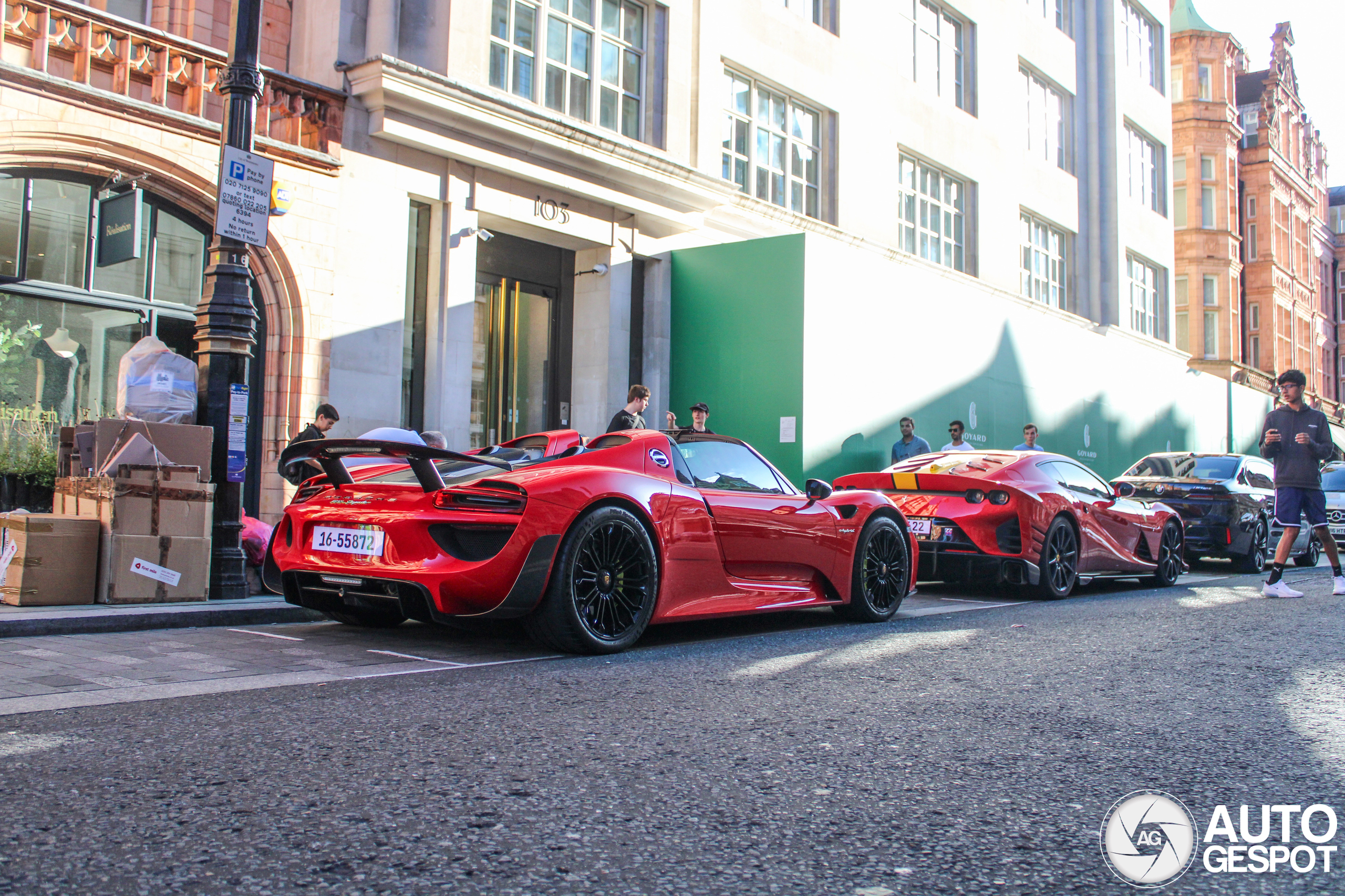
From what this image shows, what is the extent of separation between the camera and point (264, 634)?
621 cm

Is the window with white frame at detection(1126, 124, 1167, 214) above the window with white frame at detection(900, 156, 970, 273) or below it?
above

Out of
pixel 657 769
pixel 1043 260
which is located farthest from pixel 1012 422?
pixel 657 769

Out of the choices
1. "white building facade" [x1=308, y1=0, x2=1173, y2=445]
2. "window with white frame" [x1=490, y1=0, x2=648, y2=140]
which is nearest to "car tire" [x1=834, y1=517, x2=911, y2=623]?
"white building facade" [x1=308, y1=0, x2=1173, y2=445]

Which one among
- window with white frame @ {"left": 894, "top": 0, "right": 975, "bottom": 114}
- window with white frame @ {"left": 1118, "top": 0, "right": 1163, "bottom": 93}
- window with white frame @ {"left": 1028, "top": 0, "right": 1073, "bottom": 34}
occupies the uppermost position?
window with white frame @ {"left": 1118, "top": 0, "right": 1163, "bottom": 93}

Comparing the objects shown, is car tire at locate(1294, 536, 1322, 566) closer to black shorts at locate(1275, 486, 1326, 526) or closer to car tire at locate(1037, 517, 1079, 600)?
black shorts at locate(1275, 486, 1326, 526)

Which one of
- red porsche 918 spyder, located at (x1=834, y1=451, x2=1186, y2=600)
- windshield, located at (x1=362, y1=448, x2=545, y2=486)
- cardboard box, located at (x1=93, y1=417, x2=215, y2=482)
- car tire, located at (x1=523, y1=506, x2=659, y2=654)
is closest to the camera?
car tire, located at (x1=523, y1=506, x2=659, y2=654)

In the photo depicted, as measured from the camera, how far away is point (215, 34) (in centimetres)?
1155

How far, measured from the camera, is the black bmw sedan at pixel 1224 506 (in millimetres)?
12797

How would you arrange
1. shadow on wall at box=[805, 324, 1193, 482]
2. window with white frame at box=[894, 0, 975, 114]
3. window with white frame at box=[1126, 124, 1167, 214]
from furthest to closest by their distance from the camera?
window with white frame at box=[1126, 124, 1167, 214]
window with white frame at box=[894, 0, 975, 114]
shadow on wall at box=[805, 324, 1193, 482]

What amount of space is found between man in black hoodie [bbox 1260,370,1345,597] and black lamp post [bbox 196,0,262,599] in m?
8.12

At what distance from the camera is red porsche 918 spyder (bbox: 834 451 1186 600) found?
29.1 feet

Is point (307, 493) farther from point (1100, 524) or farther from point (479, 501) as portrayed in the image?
point (1100, 524)

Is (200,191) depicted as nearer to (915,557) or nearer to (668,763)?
(915,557)

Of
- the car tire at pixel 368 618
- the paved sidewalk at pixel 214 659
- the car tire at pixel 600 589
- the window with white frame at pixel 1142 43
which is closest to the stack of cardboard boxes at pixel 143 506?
the paved sidewalk at pixel 214 659
